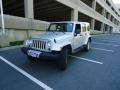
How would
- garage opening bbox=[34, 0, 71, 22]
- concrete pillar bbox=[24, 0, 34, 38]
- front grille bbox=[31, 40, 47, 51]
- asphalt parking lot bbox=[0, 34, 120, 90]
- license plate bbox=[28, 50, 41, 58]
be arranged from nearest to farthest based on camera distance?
asphalt parking lot bbox=[0, 34, 120, 90], license plate bbox=[28, 50, 41, 58], front grille bbox=[31, 40, 47, 51], concrete pillar bbox=[24, 0, 34, 38], garage opening bbox=[34, 0, 71, 22]

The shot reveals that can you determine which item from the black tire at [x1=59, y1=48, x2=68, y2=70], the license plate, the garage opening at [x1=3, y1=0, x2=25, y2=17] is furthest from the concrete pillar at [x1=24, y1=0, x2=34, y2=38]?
Answer: the black tire at [x1=59, y1=48, x2=68, y2=70]

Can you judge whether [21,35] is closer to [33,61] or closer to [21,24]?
[21,24]

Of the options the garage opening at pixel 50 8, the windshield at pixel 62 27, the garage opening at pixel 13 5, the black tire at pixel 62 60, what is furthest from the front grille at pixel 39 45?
the garage opening at pixel 13 5

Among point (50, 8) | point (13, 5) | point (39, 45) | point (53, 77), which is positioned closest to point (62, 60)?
point (53, 77)

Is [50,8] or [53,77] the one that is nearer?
[53,77]

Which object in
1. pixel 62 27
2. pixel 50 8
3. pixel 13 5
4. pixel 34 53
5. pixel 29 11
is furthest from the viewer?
pixel 50 8

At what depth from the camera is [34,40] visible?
4879 mm

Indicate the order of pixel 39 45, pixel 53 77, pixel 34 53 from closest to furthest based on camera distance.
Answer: pixel 53 77, pixel 34 53, pixel 39 45

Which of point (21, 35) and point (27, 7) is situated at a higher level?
point (27, 7)

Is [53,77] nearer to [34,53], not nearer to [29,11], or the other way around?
[34,53]

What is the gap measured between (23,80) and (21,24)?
795 centimetres

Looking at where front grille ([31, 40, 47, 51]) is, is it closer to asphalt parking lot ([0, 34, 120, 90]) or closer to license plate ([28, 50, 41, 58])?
license plate ([28, 50, 41, 58])

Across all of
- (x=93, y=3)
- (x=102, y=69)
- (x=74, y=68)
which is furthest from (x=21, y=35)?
(x=93, y=3)

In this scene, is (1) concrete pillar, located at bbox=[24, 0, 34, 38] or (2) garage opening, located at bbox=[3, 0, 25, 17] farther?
(2) garage opening, located at bbox=[3, 0, 25, 17]
